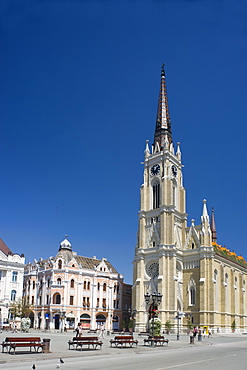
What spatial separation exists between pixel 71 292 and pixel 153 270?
51.3 ft

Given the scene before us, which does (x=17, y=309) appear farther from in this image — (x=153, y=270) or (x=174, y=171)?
(x=174, y=171)

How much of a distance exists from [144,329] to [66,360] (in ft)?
170

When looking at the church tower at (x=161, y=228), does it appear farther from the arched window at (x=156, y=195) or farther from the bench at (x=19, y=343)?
the bench at (x=19, y=343)

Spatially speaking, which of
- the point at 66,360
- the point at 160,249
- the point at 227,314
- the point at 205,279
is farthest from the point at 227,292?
the point at 66,360

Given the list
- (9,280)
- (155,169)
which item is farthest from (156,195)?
(9,280)

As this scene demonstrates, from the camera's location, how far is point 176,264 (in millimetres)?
73312

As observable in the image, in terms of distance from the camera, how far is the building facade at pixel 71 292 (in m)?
71.0

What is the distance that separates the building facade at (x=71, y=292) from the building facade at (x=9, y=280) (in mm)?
7471

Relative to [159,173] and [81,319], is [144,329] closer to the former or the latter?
[81,319]

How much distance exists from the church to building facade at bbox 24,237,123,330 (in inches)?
284

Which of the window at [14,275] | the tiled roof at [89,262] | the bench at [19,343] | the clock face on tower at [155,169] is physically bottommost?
the bench at [19,343]

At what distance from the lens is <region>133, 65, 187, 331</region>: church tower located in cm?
6994

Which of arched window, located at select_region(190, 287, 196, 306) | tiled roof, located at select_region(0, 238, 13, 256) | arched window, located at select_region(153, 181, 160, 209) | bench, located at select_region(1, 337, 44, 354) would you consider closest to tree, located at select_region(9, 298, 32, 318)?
tiled roof, located at select_region(0, 238, 13, 256)

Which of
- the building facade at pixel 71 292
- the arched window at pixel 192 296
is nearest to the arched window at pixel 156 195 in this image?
the building facade at pixel 71 292
